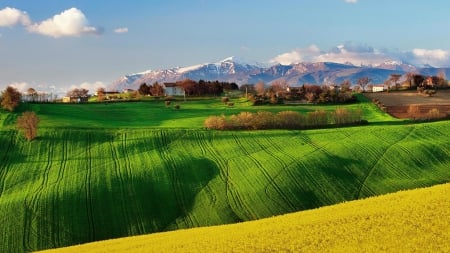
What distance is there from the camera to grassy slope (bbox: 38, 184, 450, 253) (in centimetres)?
2739

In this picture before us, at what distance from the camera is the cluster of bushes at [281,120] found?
96875 mm

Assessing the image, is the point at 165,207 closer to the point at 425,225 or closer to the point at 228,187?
the point at 228,187

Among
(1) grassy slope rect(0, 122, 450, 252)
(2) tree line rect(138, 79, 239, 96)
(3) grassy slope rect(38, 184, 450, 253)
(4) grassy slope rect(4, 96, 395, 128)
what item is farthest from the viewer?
(2) tree line rect(138, 79, 239, 96)

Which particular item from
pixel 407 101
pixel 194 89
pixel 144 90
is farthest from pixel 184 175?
pixel 144 90

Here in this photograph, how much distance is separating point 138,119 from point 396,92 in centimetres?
8430

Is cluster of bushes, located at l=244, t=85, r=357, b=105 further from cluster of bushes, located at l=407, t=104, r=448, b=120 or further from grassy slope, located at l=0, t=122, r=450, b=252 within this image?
grassy slope, located at l=0, t=122, r=450, b=252

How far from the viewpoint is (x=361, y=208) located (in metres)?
37.0

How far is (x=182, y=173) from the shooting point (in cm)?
7594

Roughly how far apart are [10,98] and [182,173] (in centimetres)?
5249

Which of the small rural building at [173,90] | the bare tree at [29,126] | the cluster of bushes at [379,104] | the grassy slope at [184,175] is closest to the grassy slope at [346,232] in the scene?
the grassy slope at [184,175]

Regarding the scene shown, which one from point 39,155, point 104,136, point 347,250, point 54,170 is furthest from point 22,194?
point 347,250

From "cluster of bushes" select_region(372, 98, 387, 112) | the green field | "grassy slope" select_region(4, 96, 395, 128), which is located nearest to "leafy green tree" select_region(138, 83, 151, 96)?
"grassy slope" select_region(4, 96, 395, 128)

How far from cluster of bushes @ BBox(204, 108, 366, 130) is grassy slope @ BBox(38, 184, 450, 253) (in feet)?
189

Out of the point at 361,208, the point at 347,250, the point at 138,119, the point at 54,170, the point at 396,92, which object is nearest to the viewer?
the point at 347,250
